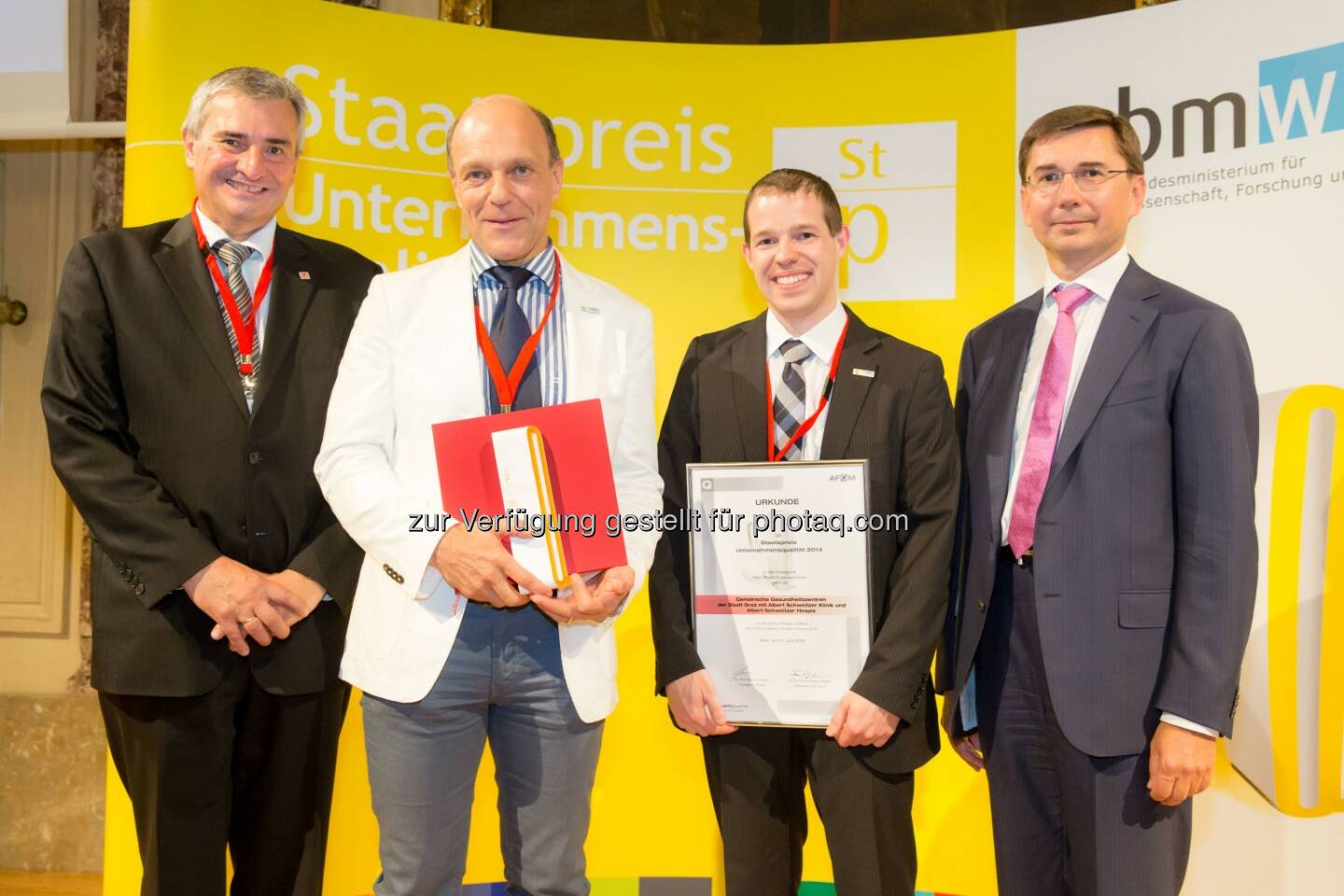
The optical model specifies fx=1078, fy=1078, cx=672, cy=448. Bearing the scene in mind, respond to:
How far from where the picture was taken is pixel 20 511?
4.52m

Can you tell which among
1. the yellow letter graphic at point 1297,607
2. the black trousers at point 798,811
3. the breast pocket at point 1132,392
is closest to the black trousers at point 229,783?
the black trousers at point 798,811

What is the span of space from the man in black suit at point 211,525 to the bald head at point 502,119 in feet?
1.65

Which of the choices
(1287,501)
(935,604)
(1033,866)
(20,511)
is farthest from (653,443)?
(20,511)

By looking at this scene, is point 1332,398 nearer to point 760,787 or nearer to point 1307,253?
point 1307,253

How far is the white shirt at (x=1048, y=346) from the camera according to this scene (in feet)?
7.98

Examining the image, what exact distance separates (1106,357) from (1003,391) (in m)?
0.26

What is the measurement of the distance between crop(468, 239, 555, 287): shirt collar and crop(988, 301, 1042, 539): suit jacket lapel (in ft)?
3.53

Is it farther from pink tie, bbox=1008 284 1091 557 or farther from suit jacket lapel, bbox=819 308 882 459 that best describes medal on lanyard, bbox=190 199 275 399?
pink tie, bbox=1008 284 1091 557

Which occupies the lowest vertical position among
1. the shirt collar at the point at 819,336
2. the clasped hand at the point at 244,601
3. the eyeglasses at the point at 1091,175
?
the clasped hand at the point at 244,601

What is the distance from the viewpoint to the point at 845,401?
8.01 ft

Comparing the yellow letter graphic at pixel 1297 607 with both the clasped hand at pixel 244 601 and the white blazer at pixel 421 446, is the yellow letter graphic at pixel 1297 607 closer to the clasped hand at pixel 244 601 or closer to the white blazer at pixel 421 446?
the white blazer at pixel 421 446

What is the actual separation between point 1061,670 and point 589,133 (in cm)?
249

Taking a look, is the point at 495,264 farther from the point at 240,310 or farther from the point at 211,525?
the point at 211,525

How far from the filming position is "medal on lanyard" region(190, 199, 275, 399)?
2.43m
